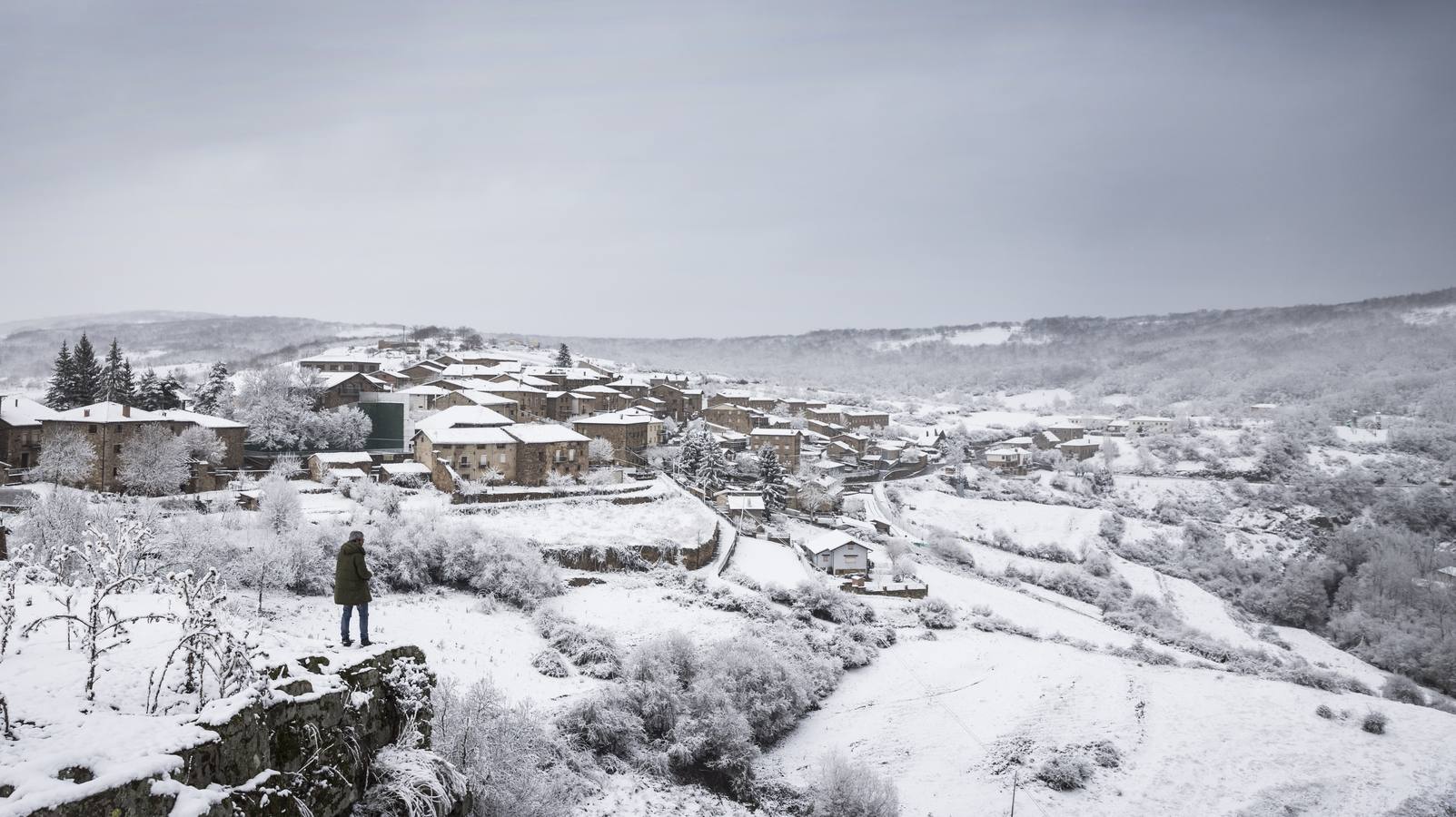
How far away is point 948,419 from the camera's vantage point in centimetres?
10062

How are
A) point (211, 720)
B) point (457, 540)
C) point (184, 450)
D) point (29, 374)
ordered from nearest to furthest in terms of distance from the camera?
point (211, 720)
point (457, 540)
point (184, 450)
point (29, 374)

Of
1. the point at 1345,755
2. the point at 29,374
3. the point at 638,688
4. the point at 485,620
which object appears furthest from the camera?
the point at 29,374

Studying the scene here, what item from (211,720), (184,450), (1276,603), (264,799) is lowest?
(1276,603)

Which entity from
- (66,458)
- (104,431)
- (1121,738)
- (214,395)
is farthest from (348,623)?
(214,395)

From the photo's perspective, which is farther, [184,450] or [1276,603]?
[1276,603]

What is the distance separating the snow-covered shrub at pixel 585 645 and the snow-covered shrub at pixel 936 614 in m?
13.6

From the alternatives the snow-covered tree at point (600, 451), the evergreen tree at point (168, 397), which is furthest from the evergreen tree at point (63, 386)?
the snow-covered tree at point (600, 451)

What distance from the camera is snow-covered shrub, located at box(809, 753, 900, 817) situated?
13.1 m

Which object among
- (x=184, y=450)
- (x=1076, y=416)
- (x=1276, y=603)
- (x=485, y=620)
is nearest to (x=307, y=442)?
(x=184, y=450)

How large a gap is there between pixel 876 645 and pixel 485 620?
1228 cm

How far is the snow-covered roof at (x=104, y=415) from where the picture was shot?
2712 centimetres

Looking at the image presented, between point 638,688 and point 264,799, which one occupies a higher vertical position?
point 264,799

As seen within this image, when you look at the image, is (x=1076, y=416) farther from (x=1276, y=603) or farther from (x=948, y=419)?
(x=1276, y=603)

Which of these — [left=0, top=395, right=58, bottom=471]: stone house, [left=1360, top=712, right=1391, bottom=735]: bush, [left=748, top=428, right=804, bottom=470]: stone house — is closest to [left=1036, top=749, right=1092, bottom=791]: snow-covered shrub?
[left=1360, top=712, right=1391, bottom=735]: bush
